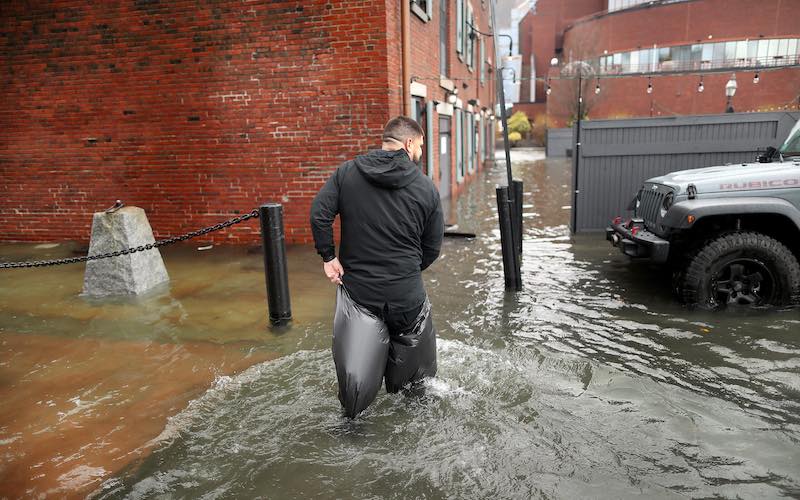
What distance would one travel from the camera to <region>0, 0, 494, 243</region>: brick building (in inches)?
322

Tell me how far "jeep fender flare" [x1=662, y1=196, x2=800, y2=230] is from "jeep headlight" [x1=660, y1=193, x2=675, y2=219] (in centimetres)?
32

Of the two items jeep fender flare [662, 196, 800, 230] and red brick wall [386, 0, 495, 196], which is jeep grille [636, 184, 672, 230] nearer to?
jeep fender flare [662, 196, 800, 230]

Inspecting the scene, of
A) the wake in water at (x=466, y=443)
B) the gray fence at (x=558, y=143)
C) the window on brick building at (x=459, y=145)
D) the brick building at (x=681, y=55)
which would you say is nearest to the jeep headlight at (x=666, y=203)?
the wake in water at (x=466, y=443)

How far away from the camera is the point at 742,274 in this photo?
5.45 meters

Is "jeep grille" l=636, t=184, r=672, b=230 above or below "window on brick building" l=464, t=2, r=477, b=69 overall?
below

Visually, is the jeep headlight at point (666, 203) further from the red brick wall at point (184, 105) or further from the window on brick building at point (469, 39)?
the window on brick building at point (469, 39)

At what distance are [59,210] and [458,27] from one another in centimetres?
1061

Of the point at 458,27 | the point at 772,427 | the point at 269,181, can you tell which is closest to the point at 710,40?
the point at 458,27

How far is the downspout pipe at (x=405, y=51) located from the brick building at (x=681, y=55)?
34.4 meters

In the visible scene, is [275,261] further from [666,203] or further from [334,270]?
[666,203]

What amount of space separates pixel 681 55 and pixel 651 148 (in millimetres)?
44116

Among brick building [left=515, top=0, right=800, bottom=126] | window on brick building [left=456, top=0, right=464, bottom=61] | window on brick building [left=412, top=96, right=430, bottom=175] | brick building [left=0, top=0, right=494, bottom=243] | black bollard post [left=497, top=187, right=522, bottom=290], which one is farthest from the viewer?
brick building [left=515, top=0, right=800, bottom=126]

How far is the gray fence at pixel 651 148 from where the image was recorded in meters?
8.82

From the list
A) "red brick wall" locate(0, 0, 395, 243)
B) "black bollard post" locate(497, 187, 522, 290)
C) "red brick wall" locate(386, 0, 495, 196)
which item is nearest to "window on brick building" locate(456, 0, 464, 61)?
"red brick wall" locate(386, 0, 495, 196)
